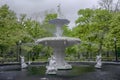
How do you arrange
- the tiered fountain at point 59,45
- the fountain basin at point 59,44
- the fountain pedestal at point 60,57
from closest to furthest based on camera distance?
1. the fountain basin at point 59,44
2. the tiered fountain at point 59,45
3. the fountain pedestal at point 60,57

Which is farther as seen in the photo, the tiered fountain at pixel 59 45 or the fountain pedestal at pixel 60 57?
the fountain pedestal at pixel 60 57

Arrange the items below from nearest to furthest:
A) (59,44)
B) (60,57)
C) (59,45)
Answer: (59,44), (59,45), (60,57)

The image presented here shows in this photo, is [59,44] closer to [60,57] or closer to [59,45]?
[59,45]

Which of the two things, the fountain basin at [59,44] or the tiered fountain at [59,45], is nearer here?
the fountain basin at [59,44]

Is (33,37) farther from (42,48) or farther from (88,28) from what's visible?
(88,28)

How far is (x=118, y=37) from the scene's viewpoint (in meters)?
31.3

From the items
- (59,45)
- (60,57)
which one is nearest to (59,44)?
(59,45)

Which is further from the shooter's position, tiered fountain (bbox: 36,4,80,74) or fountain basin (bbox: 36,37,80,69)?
tiered fountain (bbox: 36,4,80,74)

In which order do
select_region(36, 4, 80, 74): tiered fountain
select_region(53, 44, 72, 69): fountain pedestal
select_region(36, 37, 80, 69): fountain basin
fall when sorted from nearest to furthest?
select_region(36, 37, 80, 69): fountain basin, select_region(36, 4, 80, 74): tiered fountain, select_region(53, 44, 72, 69): fountain pedestal

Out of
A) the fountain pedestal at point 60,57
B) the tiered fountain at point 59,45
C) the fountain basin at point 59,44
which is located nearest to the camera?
the fountain basin at point 59,44

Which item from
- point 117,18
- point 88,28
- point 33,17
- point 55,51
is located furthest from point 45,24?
point 55,51

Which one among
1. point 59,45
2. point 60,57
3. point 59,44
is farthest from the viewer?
point 60,57

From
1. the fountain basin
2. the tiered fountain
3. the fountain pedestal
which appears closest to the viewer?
the fountain basin

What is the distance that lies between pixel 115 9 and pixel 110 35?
10.3 metres
